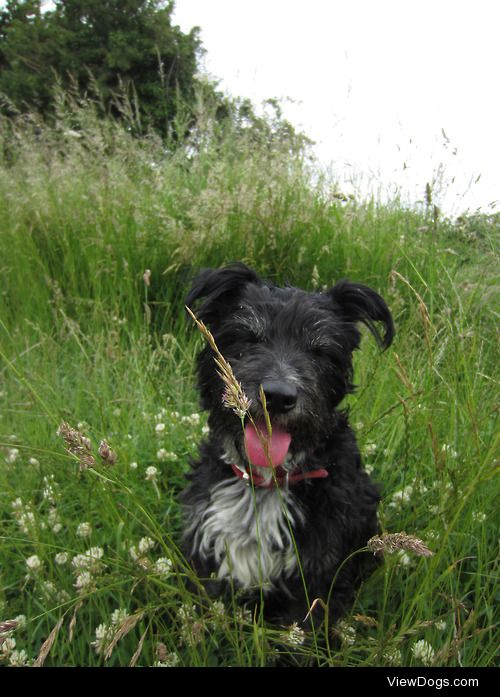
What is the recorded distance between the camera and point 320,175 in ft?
16.1

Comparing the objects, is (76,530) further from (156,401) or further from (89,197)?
(89,197)

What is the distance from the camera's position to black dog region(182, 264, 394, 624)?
2074 millimetres

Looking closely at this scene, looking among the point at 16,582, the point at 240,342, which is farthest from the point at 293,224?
the point at 16,582

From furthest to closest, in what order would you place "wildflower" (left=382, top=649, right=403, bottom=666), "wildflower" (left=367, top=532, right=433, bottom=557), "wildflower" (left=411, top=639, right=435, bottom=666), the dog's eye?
1. the dog's eye
2. "wildflower" (left=411, top=639, right=435, bottom=666)
3. "wildflower" (left=382, top=649, right=403, bottom=666)
4. "wildflower" (left=367, top=532, right=433, bottom=557)

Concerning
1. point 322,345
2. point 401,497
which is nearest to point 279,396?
point 322,345

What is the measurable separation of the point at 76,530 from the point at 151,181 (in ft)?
13.3

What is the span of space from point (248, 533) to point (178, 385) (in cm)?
153

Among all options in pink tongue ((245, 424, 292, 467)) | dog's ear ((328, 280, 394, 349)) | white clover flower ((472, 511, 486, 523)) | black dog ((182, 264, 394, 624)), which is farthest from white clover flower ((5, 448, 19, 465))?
white clover flower ((472, 511, 486, 523))

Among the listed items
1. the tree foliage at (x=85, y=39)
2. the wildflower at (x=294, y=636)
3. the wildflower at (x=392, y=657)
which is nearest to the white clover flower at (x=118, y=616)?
the wildflower at (x=294, y=636)

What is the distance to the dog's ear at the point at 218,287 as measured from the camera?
2229mm

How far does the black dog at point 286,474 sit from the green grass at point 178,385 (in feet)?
0.57

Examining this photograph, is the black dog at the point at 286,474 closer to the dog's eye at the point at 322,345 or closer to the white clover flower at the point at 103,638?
the dog's eye at the point at 322,345

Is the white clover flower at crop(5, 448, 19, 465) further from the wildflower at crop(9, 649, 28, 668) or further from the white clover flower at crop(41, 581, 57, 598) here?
the wildflower at crop(9, 649, 28, 668)
